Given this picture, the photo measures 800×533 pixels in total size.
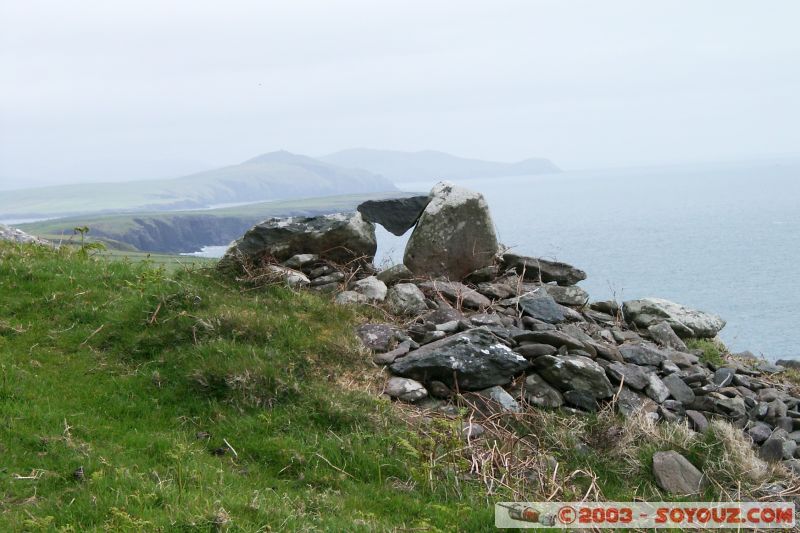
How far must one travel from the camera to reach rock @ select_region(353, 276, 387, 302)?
12641mm

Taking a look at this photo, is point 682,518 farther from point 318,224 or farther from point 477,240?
point 318,224

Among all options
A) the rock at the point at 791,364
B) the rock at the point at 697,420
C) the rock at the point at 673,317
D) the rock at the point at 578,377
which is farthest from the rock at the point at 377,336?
the rock at the point at 791,364

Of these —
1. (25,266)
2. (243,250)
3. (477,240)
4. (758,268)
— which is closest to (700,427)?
(477,240)

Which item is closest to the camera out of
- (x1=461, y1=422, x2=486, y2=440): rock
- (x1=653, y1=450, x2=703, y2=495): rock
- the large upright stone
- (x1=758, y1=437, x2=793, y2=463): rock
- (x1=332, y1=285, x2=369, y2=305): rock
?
(x1=653, y1=450, x2=703, y2=495): rock

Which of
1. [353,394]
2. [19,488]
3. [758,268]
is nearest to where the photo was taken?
[19,488]

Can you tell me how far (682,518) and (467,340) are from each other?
4.03 metres

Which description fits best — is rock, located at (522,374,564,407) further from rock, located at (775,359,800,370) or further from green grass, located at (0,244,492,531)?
rock, located at (775,359,800,370)

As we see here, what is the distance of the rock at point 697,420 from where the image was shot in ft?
32.2

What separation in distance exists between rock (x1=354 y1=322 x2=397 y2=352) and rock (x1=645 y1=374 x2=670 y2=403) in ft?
13.5

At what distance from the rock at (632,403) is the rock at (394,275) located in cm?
487

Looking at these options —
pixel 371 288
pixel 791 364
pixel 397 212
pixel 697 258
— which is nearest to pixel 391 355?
pixel 371 288

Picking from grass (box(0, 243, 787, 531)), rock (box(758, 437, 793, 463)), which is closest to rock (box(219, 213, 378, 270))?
grass (box(0, 243, 787, 531))

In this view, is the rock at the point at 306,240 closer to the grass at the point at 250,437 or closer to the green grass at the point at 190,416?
the green grass at the point at 190,416

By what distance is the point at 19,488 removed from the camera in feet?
22.5
